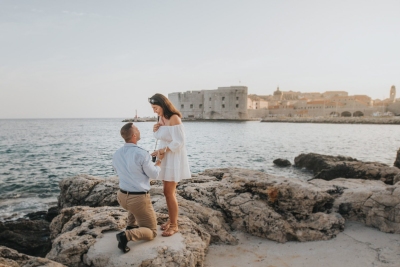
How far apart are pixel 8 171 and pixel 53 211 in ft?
23.9

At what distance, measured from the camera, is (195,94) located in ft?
239

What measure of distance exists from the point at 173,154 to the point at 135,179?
465 millimetres

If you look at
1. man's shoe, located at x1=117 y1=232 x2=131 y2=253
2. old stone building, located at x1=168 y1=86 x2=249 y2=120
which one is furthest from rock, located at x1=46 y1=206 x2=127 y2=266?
old stone building, located at x1=168 y1=86 x2=249 y2=120

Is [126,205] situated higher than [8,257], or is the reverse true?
[126,205]

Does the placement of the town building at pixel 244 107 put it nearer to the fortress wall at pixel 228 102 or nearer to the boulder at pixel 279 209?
the fortress wall at pixel 228 102

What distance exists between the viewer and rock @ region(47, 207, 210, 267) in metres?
2.20

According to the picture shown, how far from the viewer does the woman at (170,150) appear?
257 cm

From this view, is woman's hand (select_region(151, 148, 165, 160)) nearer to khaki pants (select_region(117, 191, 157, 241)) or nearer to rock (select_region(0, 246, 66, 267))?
khaki pants (select_region(117, 191, 157, 241))

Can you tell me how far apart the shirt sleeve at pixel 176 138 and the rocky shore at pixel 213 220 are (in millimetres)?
852

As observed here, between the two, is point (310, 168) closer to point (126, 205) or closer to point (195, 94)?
point (126, 205)

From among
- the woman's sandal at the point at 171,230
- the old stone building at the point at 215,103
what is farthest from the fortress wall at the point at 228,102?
the woman's sandal at the point at 171,230

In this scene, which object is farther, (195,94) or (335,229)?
(195,94)

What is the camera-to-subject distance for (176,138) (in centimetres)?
256

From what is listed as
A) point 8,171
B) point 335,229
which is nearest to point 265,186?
point 335,229
